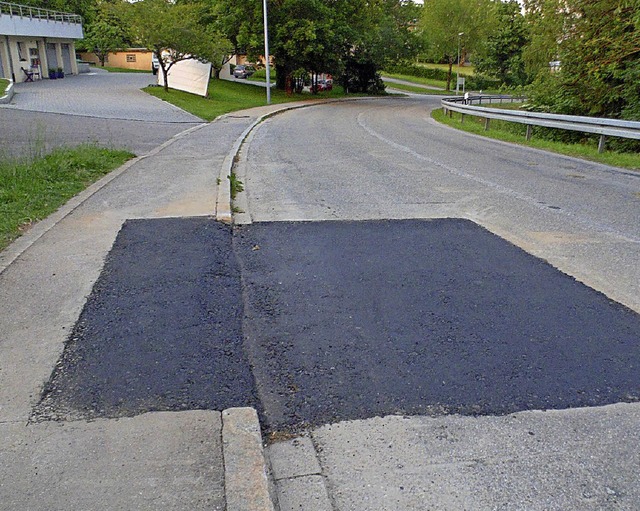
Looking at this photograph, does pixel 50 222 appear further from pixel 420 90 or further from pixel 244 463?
pixel 420 90

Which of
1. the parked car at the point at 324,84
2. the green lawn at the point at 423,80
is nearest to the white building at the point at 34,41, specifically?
the parked car at the point at 324,84

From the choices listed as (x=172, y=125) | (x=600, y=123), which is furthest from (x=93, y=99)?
(x=600, y=123)

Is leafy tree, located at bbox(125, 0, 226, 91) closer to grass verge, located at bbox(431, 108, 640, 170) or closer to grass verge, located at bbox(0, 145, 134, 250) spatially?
grass verge, located at bbox(431, 108, 640, 170)

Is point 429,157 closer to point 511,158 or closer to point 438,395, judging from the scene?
point 511,158

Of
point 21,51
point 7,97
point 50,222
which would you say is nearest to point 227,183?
point 50,222

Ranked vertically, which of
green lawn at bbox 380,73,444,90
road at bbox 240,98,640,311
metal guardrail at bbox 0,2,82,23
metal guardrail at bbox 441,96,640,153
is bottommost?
green lawn at bbox 380,73,444,90

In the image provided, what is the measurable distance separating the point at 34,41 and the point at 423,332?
49.3 m

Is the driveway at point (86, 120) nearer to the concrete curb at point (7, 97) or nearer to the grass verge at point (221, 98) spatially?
the concrete curb at point (7, 97)

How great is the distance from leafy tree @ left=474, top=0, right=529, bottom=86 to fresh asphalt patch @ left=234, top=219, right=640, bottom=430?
58.6m

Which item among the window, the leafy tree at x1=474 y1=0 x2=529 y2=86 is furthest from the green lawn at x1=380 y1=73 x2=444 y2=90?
the window

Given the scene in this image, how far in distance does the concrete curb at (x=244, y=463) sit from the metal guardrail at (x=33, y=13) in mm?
43313

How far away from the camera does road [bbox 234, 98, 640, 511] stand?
118 inches

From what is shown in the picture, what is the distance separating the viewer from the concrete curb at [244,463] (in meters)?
2.73

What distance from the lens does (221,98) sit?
120 feet
